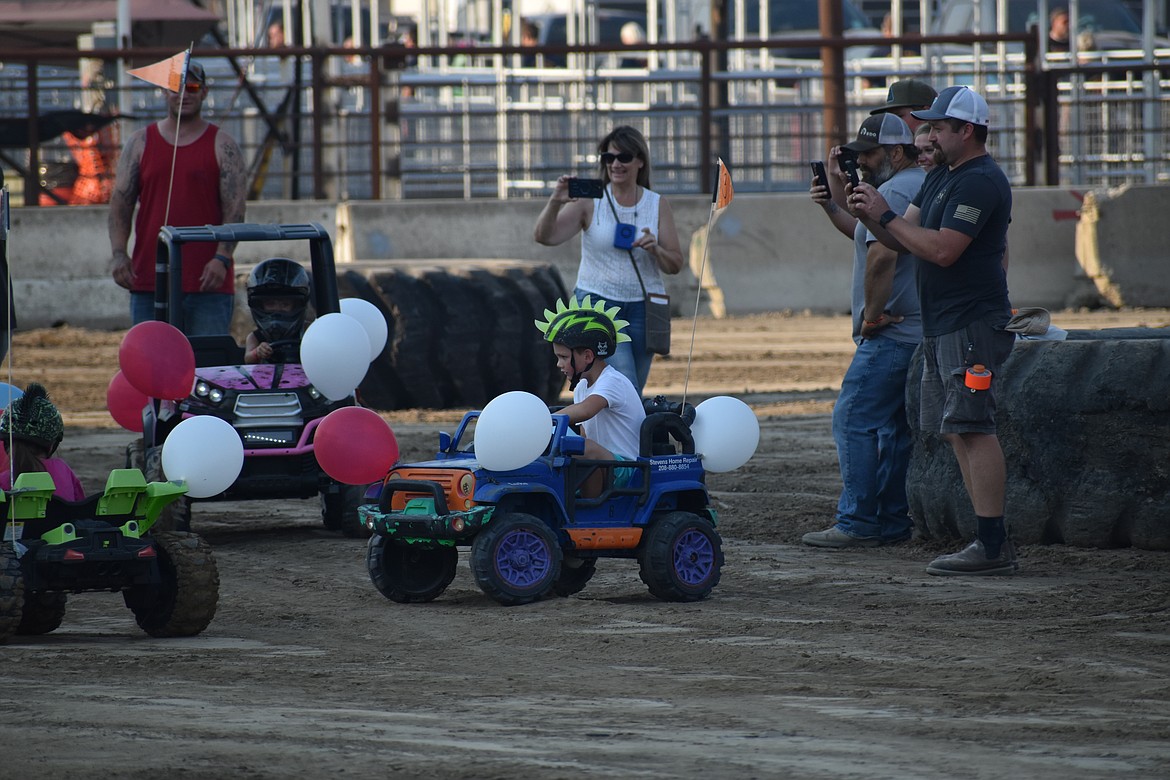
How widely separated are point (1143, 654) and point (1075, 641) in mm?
273

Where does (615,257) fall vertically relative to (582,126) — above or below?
below

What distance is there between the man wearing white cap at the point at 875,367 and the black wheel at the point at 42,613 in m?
3.44

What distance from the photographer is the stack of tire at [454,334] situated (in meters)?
12.4

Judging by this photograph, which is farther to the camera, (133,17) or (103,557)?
(133,17)

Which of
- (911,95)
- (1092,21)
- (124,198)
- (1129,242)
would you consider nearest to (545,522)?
(911,95)

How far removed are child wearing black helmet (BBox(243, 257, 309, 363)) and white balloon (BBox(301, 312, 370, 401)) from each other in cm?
82

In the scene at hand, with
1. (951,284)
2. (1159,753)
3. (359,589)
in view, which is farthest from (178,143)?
(1159,753)

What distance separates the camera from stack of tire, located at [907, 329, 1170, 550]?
7.08 metres

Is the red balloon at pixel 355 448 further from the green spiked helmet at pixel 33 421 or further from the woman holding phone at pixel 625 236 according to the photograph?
the woman holding phone at pixel 625 236

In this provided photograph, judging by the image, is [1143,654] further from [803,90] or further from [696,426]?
[803,90]

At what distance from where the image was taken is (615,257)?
27.4 ft

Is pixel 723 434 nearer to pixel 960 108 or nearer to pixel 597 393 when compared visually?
pixel 597 393

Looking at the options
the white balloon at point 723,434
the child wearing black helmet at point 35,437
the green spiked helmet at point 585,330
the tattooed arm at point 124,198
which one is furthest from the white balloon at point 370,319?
the child wearing black helmet at point 35,437

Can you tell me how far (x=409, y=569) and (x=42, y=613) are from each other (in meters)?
1.38
